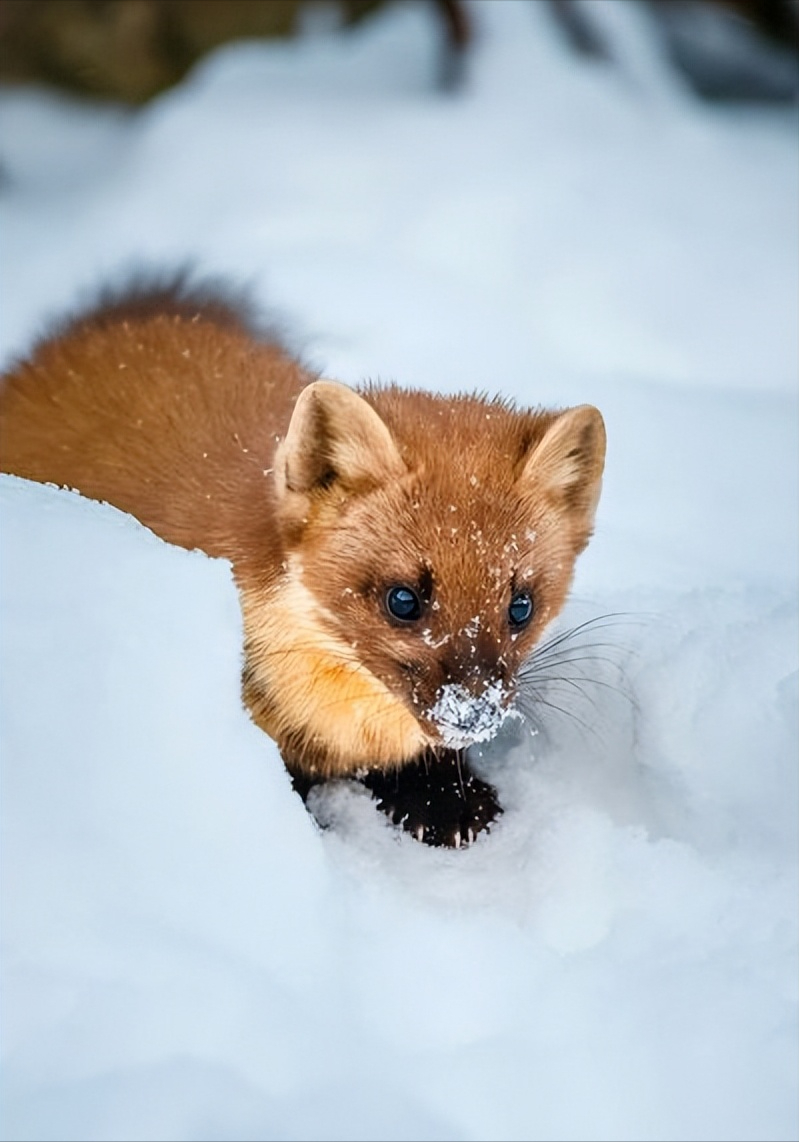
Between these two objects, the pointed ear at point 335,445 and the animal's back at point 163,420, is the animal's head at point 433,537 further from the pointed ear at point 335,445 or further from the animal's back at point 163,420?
the animal's back at point 163,420

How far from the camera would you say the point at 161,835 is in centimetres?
107

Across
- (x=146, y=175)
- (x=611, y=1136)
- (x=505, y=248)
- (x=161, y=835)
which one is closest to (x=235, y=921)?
(x=161, y=835)

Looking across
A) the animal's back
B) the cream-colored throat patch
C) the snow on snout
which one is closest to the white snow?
the snow on snout

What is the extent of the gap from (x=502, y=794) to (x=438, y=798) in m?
0.08

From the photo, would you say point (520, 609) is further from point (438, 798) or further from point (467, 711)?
point (438, 798)

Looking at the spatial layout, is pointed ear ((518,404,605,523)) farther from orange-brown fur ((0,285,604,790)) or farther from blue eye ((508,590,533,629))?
blue eye ((508,590,533,629))

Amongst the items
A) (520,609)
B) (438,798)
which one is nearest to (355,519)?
(520,609)

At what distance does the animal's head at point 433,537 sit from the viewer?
1305 millimetres

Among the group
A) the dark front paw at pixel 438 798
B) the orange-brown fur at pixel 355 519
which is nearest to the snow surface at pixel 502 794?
the dark front paw at pixel 438 798

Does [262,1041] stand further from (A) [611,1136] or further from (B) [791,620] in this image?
(B) [791,620]

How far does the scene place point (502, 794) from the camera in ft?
5.04

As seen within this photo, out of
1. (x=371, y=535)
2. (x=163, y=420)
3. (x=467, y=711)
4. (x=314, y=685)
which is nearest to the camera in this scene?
(x=467, y=711)

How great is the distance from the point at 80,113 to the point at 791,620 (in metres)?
3.07

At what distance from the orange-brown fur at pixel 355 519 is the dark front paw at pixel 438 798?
0.09 feet
